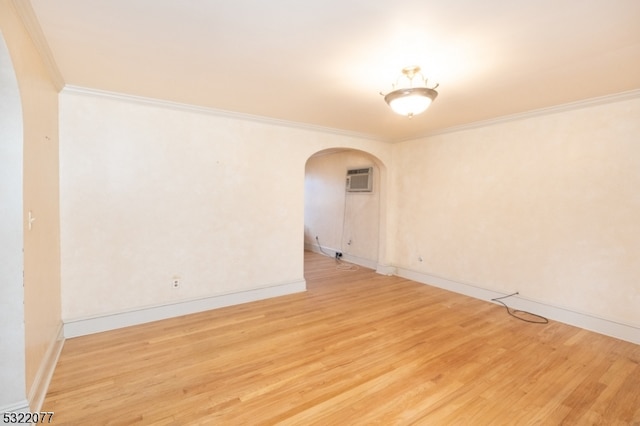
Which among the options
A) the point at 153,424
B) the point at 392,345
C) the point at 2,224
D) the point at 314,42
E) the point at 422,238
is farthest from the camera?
the point at 422,238

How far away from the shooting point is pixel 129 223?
3059 mm

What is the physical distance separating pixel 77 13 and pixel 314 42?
54.7 inches

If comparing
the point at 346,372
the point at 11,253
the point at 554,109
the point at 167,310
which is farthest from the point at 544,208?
the point at 11,253

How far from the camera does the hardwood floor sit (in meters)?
1.86

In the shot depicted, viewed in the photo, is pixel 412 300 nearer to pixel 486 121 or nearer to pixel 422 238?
pixel 422 238

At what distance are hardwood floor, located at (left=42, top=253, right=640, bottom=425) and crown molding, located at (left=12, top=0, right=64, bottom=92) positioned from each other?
7.81ft

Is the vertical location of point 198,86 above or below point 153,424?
above

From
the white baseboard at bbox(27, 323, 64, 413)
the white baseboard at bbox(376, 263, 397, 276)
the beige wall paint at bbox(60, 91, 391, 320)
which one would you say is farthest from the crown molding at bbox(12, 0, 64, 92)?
the white baseboard at bbox(376, 263, 397, 276)

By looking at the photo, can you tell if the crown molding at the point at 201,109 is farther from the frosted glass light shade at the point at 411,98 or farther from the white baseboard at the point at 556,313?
the white baseboard at the point at 556,313

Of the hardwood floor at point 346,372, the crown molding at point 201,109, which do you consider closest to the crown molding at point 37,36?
the crown molding at point 201,109

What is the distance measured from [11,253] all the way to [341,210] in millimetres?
5271

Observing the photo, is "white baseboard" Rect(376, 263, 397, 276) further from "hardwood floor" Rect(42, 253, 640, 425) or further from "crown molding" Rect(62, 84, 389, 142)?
"crown molding" Rect(62, 84, 389, 142)

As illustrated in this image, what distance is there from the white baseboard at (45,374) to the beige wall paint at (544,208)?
4.57 m

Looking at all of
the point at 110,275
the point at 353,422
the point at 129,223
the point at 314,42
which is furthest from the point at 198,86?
the point at 353,422
